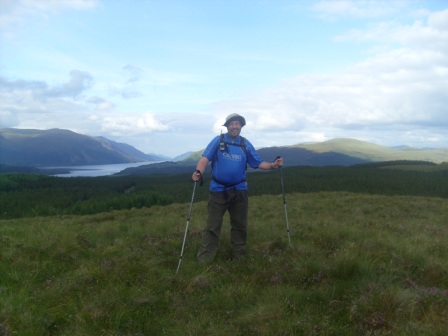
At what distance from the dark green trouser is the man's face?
4.65 feet

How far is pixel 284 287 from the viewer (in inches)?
242

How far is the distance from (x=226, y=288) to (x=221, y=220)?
2299mm

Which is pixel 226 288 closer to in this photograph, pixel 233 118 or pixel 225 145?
pixel 225 145

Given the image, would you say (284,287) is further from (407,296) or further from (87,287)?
(87,287)

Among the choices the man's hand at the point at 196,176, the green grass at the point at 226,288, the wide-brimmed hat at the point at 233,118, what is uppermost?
the wide-brimmed hat at the point at 233,118

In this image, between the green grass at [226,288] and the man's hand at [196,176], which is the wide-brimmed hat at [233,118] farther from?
the green grass at [226,288]

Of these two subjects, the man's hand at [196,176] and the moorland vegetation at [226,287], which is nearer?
the moorland vegetation at [226,287]

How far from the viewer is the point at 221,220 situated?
332 inches

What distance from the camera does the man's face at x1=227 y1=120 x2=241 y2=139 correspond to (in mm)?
8414

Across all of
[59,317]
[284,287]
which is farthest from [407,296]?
[59,317]

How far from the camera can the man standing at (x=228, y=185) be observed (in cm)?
834

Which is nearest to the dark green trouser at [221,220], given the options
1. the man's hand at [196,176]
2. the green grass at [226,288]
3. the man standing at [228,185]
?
the man standing at [228,185]

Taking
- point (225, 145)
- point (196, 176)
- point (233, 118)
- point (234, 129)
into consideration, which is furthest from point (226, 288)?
point (233, 118)

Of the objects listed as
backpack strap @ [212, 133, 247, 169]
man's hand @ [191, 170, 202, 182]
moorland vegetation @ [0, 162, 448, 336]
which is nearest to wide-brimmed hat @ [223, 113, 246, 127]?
backpack strap @ [212, 133, 247, 169]
